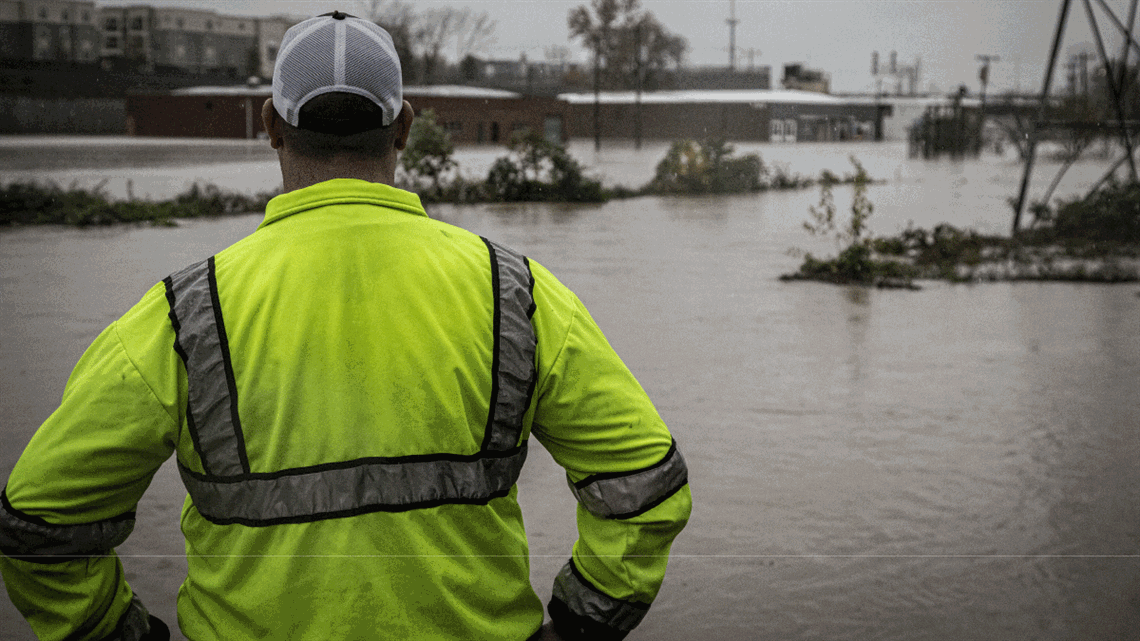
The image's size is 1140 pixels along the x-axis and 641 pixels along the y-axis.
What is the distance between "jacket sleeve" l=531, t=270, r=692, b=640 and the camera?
1039 mm

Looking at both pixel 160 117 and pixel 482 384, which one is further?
pixel 160 117

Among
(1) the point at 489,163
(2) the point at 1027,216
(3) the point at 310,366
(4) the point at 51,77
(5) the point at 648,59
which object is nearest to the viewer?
(3) the point at 310,366

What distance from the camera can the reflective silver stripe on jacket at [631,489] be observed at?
3.48 feet

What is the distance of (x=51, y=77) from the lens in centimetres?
327

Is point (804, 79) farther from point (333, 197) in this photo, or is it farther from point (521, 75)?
point (333, 197)

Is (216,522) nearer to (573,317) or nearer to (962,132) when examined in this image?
(573,317)

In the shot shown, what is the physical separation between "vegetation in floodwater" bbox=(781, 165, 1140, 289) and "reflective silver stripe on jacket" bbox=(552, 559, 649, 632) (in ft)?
19.8

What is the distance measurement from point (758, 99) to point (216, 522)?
359 cm

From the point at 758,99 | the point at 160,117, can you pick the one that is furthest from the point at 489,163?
the point at 160,117

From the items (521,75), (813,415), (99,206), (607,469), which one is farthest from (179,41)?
(813,415)

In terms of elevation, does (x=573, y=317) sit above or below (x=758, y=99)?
below

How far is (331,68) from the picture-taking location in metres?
0.98

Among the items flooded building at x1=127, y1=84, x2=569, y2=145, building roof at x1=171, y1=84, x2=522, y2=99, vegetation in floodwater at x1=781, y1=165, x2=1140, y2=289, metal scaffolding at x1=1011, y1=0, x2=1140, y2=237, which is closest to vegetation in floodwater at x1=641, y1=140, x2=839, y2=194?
vegetation in floodwater at x1=781, y1=165, x2=1140, y2=289

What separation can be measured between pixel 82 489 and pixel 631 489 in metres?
0.53
